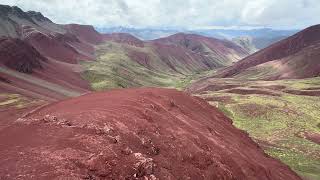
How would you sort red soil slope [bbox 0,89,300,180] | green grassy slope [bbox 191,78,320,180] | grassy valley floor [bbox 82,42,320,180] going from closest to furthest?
red soil slope [bbox 0,89,300,180] → green grassy slope [bbox 191,78,320,180] → grassy valley floor [bbox 82,42,320,180]

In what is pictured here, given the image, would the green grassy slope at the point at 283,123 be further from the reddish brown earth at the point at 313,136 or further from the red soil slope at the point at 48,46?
the red soil slope at the point at 48,46

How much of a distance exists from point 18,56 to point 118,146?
116187 mm

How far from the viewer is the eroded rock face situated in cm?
12838

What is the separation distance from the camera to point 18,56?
433ft

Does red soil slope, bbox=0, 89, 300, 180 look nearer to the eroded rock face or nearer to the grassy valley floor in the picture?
the grassy valley floor

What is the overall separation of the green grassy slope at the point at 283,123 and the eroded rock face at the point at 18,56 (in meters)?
55.5

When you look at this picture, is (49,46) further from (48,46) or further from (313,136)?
(313,136)

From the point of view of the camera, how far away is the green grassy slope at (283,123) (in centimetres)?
5317

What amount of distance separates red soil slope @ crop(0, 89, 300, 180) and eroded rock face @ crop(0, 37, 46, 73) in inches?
3948

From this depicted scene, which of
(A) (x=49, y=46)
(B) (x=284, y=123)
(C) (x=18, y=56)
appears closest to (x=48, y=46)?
(A) (x=49, y=46)

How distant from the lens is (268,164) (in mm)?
38969

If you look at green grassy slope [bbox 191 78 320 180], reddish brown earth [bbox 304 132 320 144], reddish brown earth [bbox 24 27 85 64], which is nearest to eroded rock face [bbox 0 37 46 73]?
reddish brown earth [bbox 24 27 85 64]

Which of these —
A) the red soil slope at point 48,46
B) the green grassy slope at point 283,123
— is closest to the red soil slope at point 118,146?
the green grassy slope at point 283,123

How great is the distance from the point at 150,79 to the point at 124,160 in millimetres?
177341
